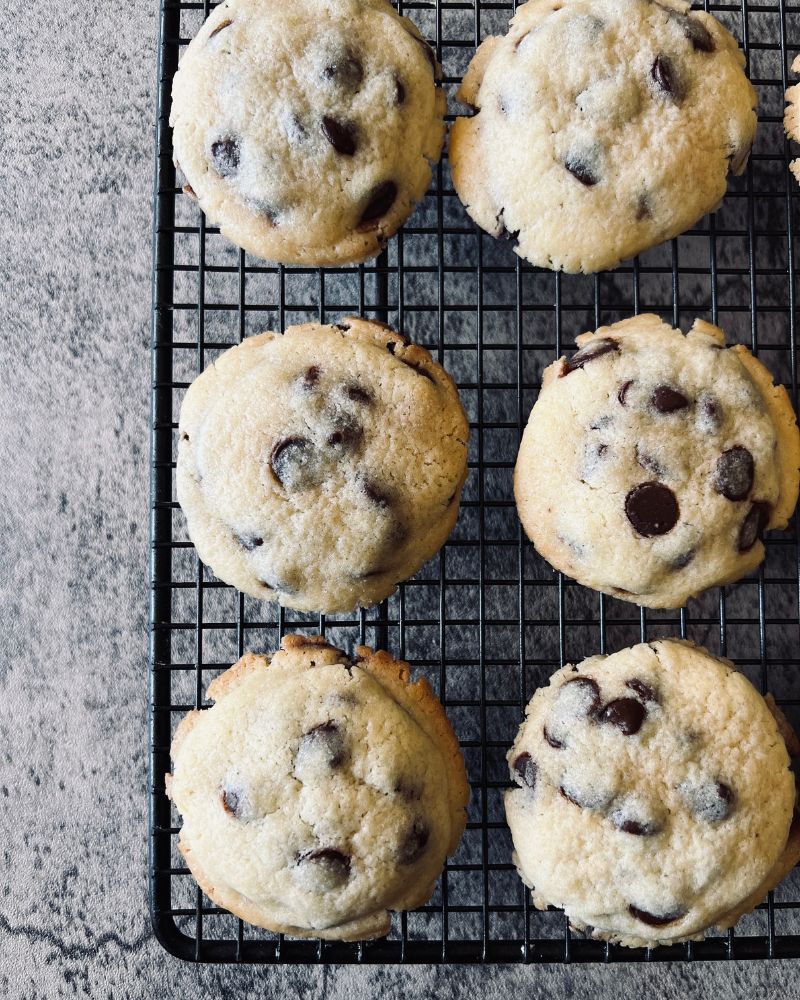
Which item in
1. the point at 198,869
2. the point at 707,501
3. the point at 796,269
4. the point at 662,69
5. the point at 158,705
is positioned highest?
the point at 662,69

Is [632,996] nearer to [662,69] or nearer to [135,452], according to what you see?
[135,452]

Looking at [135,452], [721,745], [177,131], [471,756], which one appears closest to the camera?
[721,745]

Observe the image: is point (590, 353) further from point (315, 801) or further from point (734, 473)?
point (315, 801)

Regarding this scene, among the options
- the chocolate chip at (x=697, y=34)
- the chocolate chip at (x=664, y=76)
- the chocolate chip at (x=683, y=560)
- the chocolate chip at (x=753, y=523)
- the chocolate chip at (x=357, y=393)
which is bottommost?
the chocolate chip at (x=683, y=560)

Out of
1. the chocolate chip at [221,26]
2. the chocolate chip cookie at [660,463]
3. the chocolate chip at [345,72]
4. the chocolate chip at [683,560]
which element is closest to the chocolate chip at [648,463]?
the chocolate chip cookie at [660,463]

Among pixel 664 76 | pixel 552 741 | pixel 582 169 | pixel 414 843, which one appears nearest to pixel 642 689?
pixel 552 741

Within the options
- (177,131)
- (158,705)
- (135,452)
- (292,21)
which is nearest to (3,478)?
(135,452)

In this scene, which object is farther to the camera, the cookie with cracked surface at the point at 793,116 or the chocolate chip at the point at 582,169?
the cookie with cracked surface at the point at 793,116

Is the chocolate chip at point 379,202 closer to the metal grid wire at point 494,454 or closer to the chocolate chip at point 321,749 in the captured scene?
the metal grid wire at point 494,454
